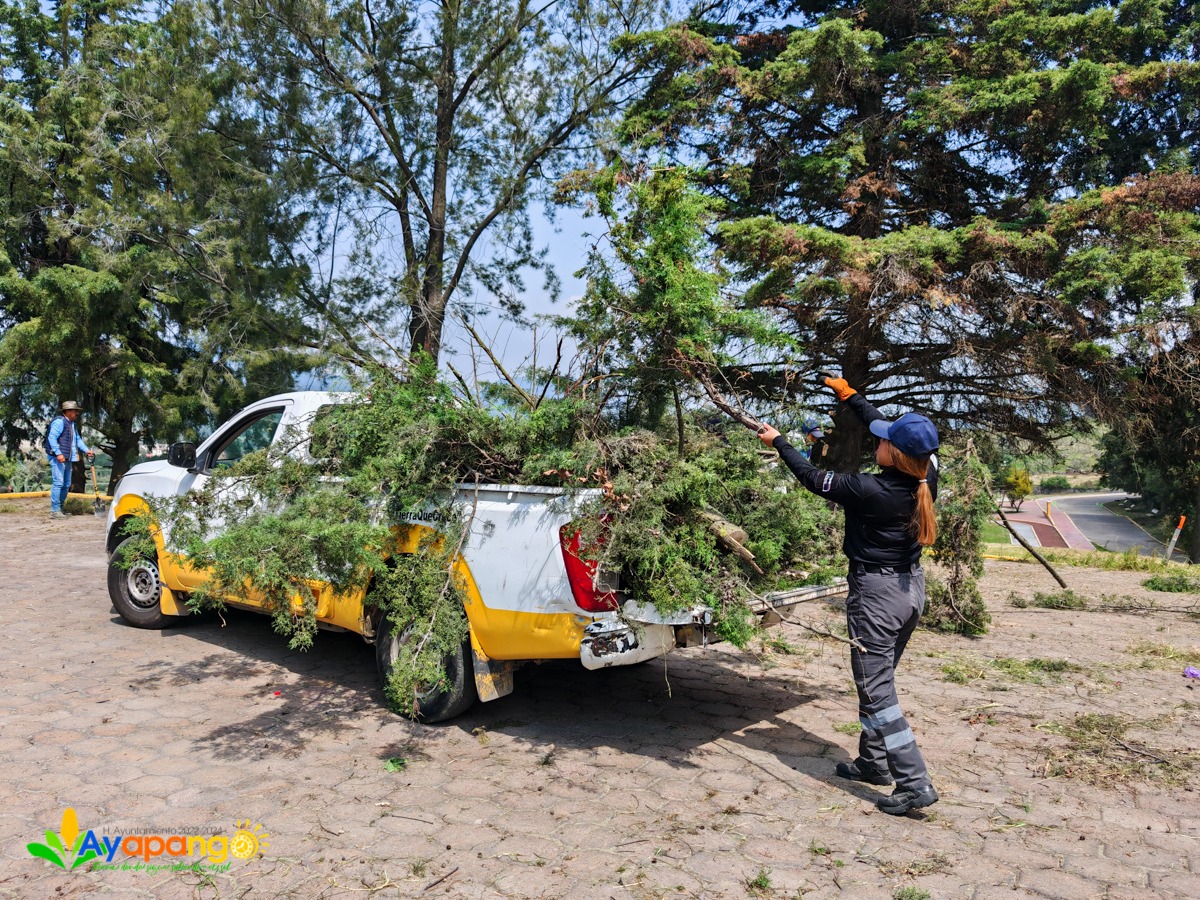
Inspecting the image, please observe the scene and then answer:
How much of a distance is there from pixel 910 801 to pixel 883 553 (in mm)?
1211

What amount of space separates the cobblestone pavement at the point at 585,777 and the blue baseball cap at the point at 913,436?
179 cm

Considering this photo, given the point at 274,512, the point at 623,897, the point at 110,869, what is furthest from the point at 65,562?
the point at 623,897

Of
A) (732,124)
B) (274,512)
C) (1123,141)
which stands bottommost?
(274,512)

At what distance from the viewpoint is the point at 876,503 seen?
4180 mm

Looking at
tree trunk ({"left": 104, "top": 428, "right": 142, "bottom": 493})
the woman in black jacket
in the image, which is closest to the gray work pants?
the woman in black jacket

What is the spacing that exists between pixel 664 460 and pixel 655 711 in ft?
6.20

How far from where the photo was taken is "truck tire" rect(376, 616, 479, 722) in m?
4.80

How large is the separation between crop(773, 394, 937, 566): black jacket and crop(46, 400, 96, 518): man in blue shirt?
13692 mm

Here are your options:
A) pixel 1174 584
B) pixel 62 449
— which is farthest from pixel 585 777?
pixel 62 449

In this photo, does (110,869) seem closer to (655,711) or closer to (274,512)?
(274,512)

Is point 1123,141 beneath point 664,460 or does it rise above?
above

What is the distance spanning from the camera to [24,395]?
1875cm

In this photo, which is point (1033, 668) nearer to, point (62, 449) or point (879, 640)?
point (879, 640)

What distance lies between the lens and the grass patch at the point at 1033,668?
20.7ft
